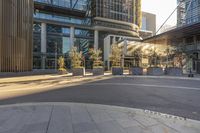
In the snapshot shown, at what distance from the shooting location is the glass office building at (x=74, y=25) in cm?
5453

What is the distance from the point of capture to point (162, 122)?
19.7 ft

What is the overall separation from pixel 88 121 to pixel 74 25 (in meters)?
55.3

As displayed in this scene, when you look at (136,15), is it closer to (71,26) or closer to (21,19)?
(71,26)

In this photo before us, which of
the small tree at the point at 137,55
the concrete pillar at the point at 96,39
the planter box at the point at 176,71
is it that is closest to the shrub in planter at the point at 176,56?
the planter box at the point at 176,71

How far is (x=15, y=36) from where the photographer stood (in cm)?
2764

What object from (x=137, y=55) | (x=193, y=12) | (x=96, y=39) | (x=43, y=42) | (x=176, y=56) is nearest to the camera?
(x=176, y=56)

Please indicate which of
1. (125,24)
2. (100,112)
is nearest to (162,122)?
(100,112)

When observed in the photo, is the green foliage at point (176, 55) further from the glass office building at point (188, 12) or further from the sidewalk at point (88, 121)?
the sidewalk at point (88, 121)

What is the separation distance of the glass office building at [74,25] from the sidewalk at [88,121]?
1882 inches

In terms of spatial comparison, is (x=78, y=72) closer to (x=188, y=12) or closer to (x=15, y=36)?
(x=15, y=36)

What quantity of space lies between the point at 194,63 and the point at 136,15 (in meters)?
41.6

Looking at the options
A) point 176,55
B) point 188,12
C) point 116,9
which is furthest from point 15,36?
point 116,9

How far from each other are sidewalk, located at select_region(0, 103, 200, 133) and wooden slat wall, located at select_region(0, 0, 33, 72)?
2110cm

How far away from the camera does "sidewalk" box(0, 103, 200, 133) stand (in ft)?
17.3
